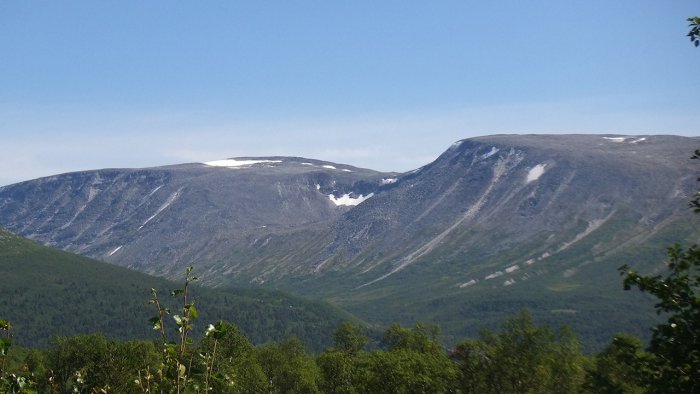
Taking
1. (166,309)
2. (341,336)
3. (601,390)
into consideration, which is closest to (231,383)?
(166,309)

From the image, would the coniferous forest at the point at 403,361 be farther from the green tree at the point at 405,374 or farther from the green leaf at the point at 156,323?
the green tree at the point at 405,374

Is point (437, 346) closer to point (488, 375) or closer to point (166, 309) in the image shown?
point (488, 375)

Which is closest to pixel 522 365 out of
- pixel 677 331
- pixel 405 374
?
pixel 405 374

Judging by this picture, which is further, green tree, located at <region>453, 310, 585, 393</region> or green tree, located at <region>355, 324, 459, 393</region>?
green tree, located at <region>355, 324, 459, 393</region>

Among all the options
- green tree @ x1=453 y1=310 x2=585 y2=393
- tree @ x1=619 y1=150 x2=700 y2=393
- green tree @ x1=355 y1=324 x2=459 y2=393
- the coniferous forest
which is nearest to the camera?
the coniferous forest

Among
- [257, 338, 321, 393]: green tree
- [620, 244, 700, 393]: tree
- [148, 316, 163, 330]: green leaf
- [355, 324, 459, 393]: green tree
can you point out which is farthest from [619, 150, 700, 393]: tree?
[257, 338, 321, 393]: green tree

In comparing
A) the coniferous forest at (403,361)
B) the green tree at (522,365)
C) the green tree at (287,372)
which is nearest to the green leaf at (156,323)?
the coniferous forest at (403,361)

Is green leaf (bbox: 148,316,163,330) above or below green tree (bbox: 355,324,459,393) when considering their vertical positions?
above

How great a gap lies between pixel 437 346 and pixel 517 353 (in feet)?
149

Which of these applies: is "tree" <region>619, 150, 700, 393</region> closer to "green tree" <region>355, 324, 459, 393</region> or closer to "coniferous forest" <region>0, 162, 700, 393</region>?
"coniferous forest" <region>0, 162, 700, 393</region>

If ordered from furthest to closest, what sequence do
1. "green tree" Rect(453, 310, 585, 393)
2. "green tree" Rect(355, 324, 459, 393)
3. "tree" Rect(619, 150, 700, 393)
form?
1. "green tree" Rect(355, 324, 459, 393)
2. "green tree" Rect(453, 310, 585, 393)
3. "tree" Rect(619, 150, 700, 393)

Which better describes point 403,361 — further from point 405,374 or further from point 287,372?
point 287,372

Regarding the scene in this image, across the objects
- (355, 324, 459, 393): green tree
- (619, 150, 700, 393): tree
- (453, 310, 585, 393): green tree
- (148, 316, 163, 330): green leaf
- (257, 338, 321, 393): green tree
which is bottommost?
(257, 338, 321, 393): green tree

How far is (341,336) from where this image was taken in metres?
143
